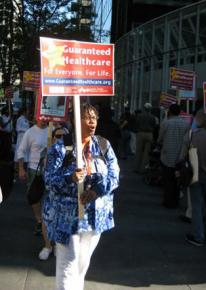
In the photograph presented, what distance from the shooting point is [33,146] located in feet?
25.0

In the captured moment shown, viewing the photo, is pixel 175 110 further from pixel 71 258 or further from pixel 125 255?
pixel 71 258

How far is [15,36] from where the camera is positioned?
33469 millimetres

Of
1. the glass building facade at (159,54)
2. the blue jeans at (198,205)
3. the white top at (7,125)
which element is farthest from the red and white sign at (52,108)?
the glass building facade at (159,54)

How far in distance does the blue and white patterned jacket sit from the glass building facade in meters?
15.7

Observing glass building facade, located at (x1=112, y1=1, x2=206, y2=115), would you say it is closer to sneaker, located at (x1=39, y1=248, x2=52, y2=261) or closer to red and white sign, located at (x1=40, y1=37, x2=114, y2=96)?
sneaker, located at (x1=39, y1=248, x2=52, y2=261)

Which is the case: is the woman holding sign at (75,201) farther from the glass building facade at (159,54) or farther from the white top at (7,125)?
the glass building facade at (159,54)

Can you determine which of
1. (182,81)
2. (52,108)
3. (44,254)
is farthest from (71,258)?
(182,81)

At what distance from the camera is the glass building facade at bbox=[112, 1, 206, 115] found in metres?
21.0

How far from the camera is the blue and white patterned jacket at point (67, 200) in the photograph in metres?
4.54

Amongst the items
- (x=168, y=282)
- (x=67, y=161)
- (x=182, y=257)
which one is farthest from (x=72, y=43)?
(x=182, y=257)

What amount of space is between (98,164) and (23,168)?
303cm

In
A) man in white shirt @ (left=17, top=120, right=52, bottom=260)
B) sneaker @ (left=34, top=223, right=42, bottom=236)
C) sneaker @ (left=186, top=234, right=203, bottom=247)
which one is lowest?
sneaker @ (left=186, top=234, right=203, bottom=247)

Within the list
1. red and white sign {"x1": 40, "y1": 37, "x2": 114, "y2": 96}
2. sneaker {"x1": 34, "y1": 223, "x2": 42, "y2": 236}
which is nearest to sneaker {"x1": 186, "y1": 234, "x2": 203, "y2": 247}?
sneaker {"x1": 34, "y1": 223, "x2": 42, "y2": 236}

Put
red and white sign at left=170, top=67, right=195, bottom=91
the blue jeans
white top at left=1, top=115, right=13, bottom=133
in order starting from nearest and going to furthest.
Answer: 1. the blue jeans
2. red and white sign at left=170, top=67, right=195, bottom=91
3. white top at left=1, top=115, right=13, bottom=133
